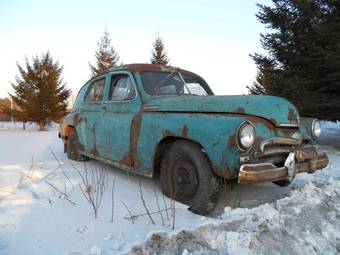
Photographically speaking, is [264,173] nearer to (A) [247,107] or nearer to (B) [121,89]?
(A) [247,107]

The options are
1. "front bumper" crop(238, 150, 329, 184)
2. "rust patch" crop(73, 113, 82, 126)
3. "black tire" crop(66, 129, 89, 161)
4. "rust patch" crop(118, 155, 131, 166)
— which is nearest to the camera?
"front bumper" crop(238, 150, 329, 184)

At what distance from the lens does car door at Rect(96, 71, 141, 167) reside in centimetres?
455

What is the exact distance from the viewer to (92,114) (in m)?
5.61

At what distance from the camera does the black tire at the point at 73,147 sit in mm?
6391

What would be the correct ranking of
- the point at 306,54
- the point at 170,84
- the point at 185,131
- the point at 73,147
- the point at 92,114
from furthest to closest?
the point at 306,54 → the point at 73,147 → the point at 92,114 → the point at 170,84 → the point at 185,131

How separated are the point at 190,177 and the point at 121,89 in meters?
2.21

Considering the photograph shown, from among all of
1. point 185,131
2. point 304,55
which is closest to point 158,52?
point 304,55

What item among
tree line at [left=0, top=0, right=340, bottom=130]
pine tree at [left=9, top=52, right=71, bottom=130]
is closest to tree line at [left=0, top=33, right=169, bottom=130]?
pine tree at [left=9, top=52, right=71, bottom=130]

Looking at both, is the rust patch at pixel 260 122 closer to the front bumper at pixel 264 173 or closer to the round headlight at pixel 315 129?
the front bumper at pixel 264 173

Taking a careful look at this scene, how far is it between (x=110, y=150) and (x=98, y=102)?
1121mm

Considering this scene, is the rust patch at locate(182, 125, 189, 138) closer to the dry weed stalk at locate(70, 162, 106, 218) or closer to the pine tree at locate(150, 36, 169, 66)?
the dry weed stalk at locate(70, 162, 106, 218)

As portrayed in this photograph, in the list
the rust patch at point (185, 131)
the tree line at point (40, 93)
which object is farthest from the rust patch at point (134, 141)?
the tree line at point (40, 93)

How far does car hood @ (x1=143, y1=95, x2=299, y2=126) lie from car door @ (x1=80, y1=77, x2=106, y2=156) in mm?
2030

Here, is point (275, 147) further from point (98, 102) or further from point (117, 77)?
point (98, 102)
